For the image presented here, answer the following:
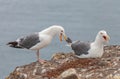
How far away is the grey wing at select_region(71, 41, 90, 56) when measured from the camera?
19.5 m

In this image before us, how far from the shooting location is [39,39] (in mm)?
19125

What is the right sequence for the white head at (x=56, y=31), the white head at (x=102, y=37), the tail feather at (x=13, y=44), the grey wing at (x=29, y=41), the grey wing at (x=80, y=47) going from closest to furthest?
1. the white head at (x=102, y=37)
2. the white head at (x=56, y=31)
3. the grey wing at (x=29, y=41)
4. the grey wing at (x=80, y=47)
5. the tail feather at (x=13, y=44)

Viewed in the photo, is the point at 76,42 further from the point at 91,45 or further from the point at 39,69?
the point at 39,69

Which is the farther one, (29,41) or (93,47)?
(29,41)

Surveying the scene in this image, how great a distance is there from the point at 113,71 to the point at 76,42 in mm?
4723

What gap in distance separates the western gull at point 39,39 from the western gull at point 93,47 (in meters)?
1.11

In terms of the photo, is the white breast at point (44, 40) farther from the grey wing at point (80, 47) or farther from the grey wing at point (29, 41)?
the grey wing at point (80, 47)

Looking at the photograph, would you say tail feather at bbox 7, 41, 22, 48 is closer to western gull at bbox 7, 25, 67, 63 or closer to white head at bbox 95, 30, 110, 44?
western gull at bbox 7, 25, 67, 63

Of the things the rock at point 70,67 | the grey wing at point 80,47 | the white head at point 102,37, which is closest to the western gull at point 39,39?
the rock at point 70,67

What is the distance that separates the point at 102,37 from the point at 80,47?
1668 millimetres

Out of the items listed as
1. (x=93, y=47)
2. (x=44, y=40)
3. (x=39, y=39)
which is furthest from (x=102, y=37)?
(x=39, y=39)

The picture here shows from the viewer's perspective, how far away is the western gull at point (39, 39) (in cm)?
1892

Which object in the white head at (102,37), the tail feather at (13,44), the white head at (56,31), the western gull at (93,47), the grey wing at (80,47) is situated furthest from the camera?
the tail feather at (13,44)

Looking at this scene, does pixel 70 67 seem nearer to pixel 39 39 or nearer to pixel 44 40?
pixel 44 40
